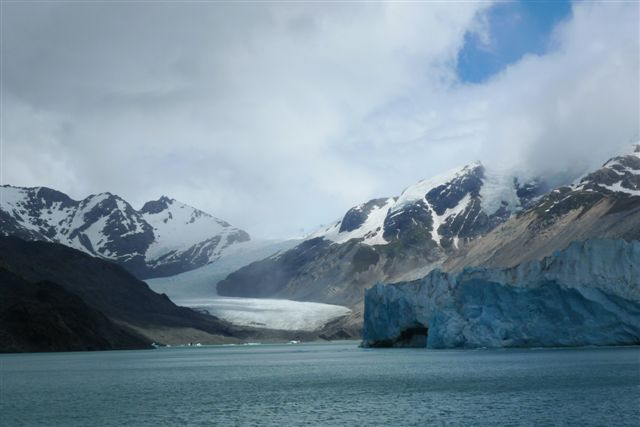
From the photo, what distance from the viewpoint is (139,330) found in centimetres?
19538

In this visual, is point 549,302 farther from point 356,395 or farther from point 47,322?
point 47,322

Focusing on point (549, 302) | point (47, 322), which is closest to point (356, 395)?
point (549, 302)

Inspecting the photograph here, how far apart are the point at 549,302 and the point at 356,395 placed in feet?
138

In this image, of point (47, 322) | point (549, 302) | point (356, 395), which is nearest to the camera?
point (356, 395)

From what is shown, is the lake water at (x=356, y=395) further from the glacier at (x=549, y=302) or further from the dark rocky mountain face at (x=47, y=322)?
the dark rocky mountain face at (x=47, y=322)

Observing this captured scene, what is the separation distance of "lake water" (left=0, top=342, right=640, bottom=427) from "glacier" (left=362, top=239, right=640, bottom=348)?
4.52 meters

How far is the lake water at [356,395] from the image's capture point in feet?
140

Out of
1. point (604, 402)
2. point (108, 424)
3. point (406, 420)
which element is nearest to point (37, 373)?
point (108, 424)

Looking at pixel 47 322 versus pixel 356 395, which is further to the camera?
pixel 47 322

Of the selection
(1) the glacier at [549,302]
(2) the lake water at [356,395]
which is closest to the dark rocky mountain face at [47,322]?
(2) the lake water at [356,395]

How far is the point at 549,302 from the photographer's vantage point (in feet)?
294

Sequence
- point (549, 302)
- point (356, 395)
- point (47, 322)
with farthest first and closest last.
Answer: point (47, 322)
point (549, 302)
point (356, 395)

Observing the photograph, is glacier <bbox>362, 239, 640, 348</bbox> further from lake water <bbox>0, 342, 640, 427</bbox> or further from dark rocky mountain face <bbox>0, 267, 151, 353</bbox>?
dark rocky mountain face <bbox>0, 267, 151, 353</bbox>

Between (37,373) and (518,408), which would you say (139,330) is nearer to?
(37,373)
